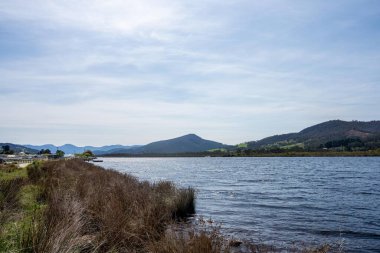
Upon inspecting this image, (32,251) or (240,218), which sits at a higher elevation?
(32,251)

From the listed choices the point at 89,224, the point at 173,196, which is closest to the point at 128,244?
the point at 89,224

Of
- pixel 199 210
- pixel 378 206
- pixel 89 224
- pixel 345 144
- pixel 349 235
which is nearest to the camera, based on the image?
pixel 89 224

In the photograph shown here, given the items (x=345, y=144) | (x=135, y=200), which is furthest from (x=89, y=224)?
(x=345, y=144)

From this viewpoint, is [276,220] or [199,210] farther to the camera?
[199,210]

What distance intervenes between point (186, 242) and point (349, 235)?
35.6 ft

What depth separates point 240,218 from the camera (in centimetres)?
1911

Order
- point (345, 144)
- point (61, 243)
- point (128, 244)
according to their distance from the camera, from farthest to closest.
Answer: point (345, 144)
point (128, 244)
point (61, 243)

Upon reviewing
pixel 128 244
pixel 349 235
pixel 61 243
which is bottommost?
pixel 349 235

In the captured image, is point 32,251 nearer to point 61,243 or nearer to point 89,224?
point 61,243

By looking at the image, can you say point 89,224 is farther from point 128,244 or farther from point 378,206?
point 378,206

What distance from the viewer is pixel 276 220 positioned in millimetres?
18484

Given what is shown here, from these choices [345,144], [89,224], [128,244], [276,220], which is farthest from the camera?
[345,144]

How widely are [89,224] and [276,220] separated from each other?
1143 centimetres

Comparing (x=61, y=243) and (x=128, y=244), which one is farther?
(x=128, y=244)
